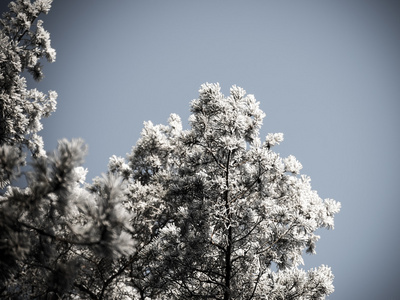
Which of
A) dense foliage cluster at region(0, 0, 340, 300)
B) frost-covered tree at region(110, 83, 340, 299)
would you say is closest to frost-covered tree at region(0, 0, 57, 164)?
dense foliage cluster at region(0, 0, 340, 300)

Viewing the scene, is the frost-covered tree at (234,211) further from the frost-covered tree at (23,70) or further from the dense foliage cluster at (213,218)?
the frost-covered tree at (23,70)

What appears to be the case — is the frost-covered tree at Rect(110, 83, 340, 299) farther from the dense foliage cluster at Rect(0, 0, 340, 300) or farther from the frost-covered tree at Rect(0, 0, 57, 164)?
the frost-covered tree at Rect(0, 0, 57, 164)

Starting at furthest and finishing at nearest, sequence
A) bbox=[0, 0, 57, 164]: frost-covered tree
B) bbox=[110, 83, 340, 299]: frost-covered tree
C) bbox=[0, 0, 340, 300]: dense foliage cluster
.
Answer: bbox=[0, 0, 57, 164]: frost-covered tree
bbox=[110, 83, 340, 299]: frost-covered tree
bbox=[0, 0, 340, 300]: dense foliage cluster

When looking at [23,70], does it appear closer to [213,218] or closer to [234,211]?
[213,218]

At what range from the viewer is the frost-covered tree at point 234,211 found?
4430mm

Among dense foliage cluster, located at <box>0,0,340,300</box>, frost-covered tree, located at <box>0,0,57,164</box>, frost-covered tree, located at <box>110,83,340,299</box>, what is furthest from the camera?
frost-covered tree, located at <box>0,0,57,164</box>

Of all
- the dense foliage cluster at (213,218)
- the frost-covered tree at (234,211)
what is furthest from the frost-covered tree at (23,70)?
the frost-covered tree at (234,211)

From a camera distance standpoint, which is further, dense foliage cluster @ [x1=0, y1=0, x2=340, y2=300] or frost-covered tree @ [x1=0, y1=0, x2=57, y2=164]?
frost-covered tree @ [x1=0, y1=0, x2=57, y2=164]

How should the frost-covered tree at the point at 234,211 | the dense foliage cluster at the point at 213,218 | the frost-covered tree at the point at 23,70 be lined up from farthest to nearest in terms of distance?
the frost-covered tree at the point at 23,70 < the frost-covered tree at the point at 234,211 < the dense foliage cluster at the point at 213,218

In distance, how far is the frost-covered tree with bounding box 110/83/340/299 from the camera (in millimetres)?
4430

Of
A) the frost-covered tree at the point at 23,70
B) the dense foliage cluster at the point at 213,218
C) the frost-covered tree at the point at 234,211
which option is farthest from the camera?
the frost-covered tree at the point at 23,70

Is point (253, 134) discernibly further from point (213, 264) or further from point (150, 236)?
point (150, 236)

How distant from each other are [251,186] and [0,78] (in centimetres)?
679

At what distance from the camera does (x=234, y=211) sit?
13.8 feet
